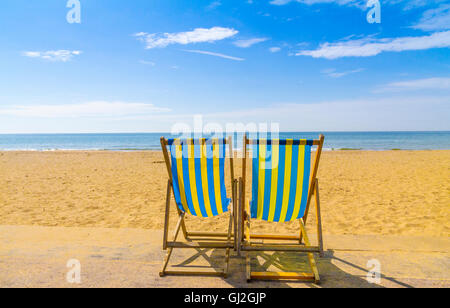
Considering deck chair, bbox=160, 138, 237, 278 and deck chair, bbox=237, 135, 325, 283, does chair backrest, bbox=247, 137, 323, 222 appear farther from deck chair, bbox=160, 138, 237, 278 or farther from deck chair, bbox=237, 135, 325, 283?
deck chair, bbox=160, 138, 237, 278

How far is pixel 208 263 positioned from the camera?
241cm

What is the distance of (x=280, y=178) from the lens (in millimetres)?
2393

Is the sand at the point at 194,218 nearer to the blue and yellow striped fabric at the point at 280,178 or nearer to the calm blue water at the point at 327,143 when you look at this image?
the blue and yellow striped fabric at the point at 280,178

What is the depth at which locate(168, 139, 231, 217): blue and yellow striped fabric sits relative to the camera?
Result: 243cm

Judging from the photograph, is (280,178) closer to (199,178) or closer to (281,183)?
(281,183)

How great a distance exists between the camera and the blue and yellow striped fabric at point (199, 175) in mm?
2430

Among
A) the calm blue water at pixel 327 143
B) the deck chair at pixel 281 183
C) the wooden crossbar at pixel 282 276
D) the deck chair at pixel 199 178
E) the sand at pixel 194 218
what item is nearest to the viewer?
the wooden crossbar at pixel 282 276

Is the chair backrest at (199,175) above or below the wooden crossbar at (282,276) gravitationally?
above

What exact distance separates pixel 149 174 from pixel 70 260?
632cm

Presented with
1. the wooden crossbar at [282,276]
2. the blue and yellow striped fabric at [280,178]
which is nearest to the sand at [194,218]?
the blue and yellow striped fabric at [280,178]

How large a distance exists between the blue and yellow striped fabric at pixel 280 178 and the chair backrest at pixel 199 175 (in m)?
0.32

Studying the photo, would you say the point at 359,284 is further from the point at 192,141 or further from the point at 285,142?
the point at 192,141

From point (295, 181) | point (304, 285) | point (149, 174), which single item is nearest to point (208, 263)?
point (304, 285)

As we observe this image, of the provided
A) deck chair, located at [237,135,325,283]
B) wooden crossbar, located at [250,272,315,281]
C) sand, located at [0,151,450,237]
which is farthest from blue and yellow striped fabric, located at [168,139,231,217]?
sand, located at [0,151,450,237]
